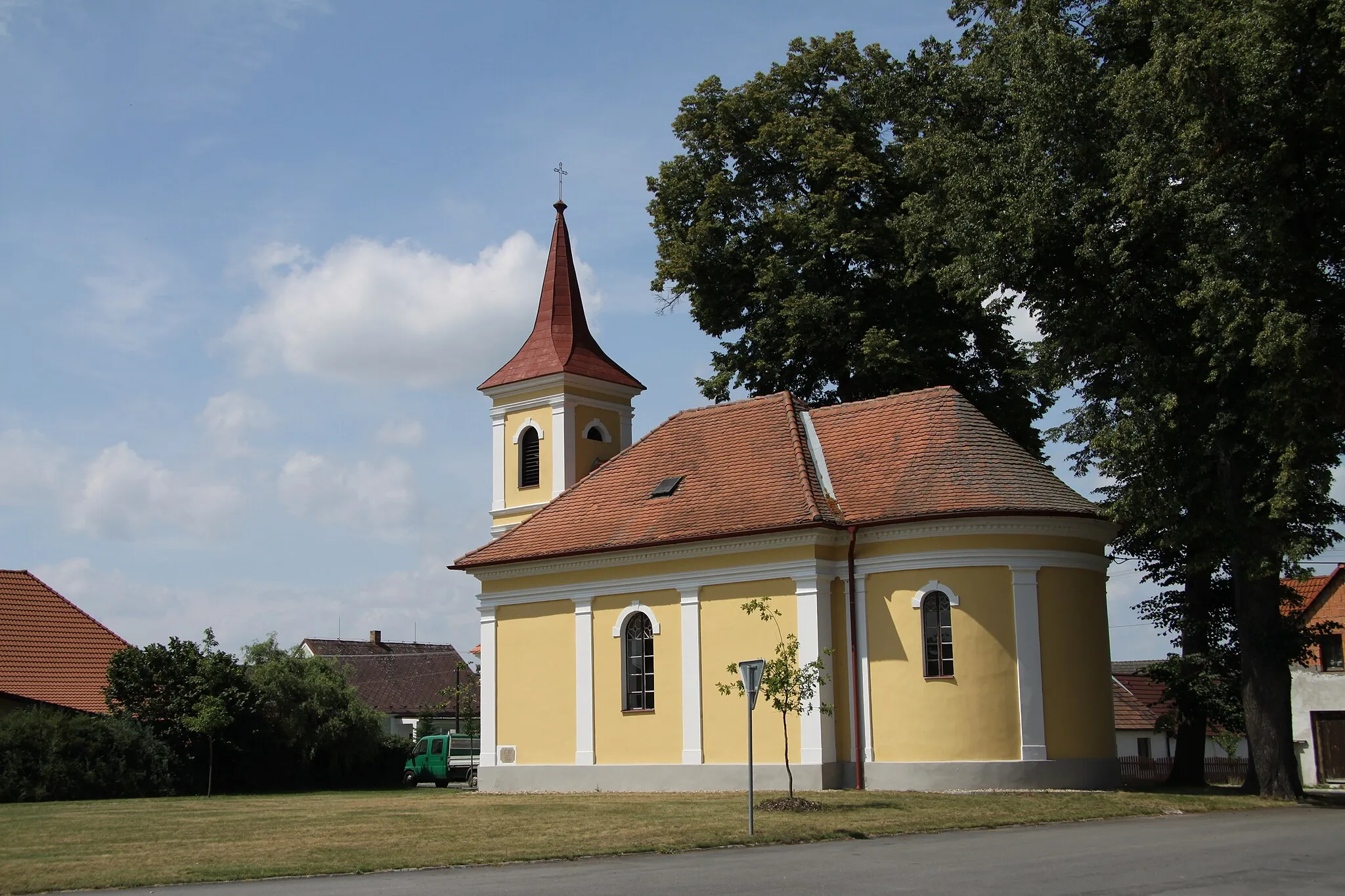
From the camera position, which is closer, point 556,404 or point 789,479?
point 789,479

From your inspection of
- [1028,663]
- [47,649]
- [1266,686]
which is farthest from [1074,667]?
[47,649]

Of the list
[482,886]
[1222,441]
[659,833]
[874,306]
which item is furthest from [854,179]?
[482,886]

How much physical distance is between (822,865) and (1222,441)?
538 inches

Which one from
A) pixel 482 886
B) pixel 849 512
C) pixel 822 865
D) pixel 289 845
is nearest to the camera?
pixel 482 886

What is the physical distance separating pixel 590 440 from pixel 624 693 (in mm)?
13066

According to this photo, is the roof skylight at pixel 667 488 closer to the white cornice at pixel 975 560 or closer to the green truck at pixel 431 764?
the white cornice at pixel 975 560

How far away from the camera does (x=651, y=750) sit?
29984 mm

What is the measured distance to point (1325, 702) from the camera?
45.6 meters

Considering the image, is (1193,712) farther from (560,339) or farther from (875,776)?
(560,339)

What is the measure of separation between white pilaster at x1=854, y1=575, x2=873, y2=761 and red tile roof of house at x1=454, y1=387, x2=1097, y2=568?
158cm

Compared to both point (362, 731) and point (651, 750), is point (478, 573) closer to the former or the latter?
point (651, 750)

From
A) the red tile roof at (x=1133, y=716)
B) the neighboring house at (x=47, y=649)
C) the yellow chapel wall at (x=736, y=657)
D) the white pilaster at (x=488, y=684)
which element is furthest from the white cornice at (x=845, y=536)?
the red tile roof at (x=1133, y=716)

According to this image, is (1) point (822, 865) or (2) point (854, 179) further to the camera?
(2) point (854, 179)

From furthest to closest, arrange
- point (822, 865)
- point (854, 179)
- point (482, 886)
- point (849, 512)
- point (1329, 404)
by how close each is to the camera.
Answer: point (854, 179)
point (849, 512)
point (1329, 404)
point (822, 865)
point (482, 886)
